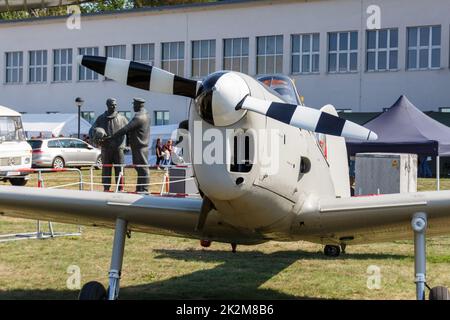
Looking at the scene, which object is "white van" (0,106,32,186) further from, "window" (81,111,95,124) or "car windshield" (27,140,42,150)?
"window" (81,111,95,124)

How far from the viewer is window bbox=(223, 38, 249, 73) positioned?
41875mm

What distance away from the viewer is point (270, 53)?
4134 cm

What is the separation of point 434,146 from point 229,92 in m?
13.5

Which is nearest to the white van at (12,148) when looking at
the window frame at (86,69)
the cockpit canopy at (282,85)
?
the cockpit canopy at (282,85)

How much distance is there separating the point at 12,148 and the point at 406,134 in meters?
12.4

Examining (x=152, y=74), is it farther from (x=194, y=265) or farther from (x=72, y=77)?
(x=72, y=77)

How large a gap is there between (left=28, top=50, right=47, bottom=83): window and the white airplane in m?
44.0

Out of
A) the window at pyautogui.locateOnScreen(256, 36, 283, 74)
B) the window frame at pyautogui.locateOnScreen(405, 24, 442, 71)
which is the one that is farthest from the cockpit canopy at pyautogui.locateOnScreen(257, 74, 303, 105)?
the window at pyautogui.locateOnScreen(256, 36, 283, 74)

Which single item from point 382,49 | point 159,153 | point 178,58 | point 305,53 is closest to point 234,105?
point 159,153

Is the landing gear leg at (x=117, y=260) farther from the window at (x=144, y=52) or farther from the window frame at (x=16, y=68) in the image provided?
the window frame at (x=16, y=68)

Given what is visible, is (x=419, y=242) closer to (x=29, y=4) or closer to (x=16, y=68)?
(x=29, y=4)

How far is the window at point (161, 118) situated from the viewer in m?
45.5

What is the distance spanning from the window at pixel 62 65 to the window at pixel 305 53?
660 inches

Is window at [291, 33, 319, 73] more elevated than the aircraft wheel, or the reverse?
window at [291, 33, 319, 73]
